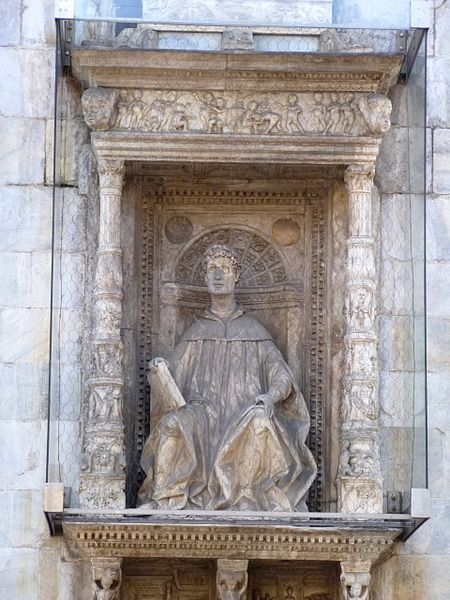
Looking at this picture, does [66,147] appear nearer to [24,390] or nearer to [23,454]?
[24,390]

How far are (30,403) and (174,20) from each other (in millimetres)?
2442

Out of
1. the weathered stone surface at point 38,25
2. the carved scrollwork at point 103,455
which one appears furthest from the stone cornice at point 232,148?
the carved scrollwork at point 103,455

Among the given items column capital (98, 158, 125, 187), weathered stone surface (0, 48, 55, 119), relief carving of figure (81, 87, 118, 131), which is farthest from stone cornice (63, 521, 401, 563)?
weathered stone surface (0, 48, 55, 119)

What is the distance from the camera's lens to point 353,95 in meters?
13.2

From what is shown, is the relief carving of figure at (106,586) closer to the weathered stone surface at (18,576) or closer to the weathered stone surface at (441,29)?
the weathered stone surface at (18,576)

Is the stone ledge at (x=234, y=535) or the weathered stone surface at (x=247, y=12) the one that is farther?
the weathered stone surface at (x=247, y=12)

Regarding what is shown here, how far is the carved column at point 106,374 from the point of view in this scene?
1276cm

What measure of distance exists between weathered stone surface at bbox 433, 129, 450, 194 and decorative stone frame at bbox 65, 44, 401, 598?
0.50 m

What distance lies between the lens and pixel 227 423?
13.0 metres

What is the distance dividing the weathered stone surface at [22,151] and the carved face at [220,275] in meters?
1.17

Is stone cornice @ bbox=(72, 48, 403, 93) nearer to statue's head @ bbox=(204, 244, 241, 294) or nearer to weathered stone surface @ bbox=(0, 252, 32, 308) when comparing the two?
statue's head @ bbox=(204, 244, 241, 294)

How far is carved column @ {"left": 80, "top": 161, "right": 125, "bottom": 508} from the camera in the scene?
12.8 meters

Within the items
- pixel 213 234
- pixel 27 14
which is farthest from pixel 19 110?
pixel 213 234

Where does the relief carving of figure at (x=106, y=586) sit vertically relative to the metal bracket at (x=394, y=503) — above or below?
below
